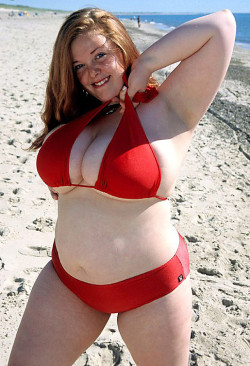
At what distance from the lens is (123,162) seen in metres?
1.80

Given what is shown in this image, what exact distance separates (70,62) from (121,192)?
718 mm

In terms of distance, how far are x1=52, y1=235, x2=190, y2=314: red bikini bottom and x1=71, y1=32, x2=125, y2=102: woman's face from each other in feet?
2.84

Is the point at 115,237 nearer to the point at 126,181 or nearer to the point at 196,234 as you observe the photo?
the point at 126,181

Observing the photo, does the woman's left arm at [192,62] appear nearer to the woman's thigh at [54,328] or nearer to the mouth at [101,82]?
the mouth at [101,82]

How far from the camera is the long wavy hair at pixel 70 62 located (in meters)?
1.99

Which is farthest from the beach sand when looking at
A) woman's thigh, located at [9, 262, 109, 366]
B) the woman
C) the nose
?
the nose

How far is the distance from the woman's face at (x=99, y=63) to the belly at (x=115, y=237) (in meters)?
0.53

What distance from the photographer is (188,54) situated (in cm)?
189

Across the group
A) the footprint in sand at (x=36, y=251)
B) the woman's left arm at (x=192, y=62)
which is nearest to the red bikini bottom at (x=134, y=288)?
the woman's left arm at (x=192, y=62)

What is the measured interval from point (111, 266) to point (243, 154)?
208 inches

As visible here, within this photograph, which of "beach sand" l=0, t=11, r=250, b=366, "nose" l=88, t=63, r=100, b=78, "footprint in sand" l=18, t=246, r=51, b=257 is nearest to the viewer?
"nose" l=88, t=63, r=100, b=78

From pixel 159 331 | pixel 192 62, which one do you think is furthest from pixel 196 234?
pixel 192 62

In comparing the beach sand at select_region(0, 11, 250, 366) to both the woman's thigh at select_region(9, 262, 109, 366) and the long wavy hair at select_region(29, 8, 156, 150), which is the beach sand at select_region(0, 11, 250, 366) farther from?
the long wavy hair at select_region(29, 8, 156, 150)

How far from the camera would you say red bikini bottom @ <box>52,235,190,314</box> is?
71.4 inches
